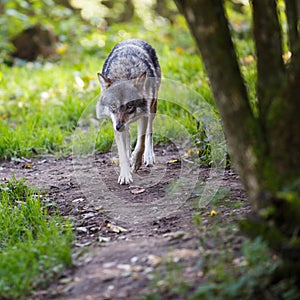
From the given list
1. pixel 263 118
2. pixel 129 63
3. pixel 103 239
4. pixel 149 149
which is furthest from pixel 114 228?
pixel 129 63

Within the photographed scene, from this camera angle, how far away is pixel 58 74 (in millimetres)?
10031

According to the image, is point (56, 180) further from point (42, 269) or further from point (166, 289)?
point (166, 289)

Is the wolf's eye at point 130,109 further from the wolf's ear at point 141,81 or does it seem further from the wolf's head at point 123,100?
the wolf's ear at point 141,81

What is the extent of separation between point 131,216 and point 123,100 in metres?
1.42

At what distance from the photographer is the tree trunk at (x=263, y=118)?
2.99 m

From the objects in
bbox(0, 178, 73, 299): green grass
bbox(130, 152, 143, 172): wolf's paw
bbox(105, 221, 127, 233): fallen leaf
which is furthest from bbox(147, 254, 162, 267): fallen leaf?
bbox(130, 152, 143, 172): wolf's paw

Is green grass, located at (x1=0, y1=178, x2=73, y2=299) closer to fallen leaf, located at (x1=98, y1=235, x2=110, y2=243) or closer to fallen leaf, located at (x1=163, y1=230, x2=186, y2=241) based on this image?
fallen leaf, located at (x1=98, y1=235, x2=110, y2=243)

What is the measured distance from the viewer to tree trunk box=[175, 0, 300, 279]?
118 inches

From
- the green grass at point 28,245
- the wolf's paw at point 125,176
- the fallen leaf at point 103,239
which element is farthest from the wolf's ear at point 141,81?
the fallen leaf at point 103,239

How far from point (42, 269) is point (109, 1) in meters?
12.7

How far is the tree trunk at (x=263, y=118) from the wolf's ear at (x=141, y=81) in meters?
2.13

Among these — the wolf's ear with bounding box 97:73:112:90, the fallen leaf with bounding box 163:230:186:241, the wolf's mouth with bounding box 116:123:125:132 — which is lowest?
the fallen leaf with bounding box 163:230:186:241

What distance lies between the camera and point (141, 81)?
578 centimetres

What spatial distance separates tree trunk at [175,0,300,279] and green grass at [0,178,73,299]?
1.38 m
